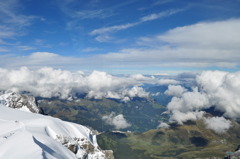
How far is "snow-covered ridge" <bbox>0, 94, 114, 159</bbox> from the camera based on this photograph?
117ft

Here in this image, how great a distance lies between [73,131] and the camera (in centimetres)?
7625

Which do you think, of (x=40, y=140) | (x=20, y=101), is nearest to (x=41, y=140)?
(x=40, y=140)

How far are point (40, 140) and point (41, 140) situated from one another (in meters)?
→ 0.37

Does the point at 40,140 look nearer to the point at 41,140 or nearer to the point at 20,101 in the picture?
the point at 41,140

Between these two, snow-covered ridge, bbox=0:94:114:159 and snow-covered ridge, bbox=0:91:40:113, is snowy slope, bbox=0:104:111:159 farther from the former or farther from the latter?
snow-covered ridge, bbox=0:91:40:113

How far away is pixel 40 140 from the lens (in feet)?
151

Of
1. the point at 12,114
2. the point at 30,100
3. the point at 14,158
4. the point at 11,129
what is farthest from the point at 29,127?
the point at 30,100

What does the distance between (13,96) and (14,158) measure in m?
134

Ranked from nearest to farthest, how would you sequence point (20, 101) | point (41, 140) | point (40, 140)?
1. point (40, 140)
2. point (41, 140)
3. point (20, 101)

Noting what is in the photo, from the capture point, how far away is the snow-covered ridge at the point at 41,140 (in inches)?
1409

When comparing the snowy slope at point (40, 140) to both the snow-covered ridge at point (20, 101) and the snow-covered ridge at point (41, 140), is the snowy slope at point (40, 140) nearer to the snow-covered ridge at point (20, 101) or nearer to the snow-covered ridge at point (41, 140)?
the snow-covered ridge at point (41, 140)

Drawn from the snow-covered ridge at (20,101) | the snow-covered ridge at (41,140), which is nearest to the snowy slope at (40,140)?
the snow-covered ridge at (41,140)

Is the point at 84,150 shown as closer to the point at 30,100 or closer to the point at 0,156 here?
the point at 0,156

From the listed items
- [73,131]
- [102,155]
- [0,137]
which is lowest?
[102,155]
